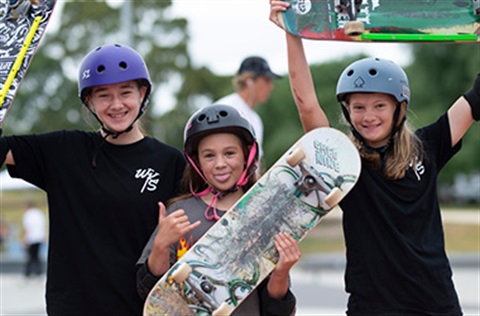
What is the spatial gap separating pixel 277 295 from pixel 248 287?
15 centimetres

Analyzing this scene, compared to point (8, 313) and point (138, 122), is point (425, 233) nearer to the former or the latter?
point (138, 122)

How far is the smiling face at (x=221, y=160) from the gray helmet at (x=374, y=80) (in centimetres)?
68

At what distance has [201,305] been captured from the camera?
3551 millimetres

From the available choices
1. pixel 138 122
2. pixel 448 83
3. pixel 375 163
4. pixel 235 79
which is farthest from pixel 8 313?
pixel 448 83

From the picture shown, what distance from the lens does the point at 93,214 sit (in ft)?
12.1

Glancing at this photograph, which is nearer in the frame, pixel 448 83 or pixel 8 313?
pixel 8 313

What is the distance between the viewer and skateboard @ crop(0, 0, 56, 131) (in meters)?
3.85

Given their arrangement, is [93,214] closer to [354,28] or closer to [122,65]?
[122,65]

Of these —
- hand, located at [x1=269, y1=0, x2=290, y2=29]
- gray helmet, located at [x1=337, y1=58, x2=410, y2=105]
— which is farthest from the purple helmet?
gray helmet, located at [x1=337, y1=58, x2=410, y2=105]

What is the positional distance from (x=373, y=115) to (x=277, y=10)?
0.75 metres

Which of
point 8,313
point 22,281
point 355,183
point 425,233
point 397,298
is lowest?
point 22,281

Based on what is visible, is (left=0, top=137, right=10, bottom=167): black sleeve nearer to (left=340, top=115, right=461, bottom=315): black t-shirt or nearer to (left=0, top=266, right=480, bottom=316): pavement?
(left=340, top=115, right=461, bottom=315): black t-shirt

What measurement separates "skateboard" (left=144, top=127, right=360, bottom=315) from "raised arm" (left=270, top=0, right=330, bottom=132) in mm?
82

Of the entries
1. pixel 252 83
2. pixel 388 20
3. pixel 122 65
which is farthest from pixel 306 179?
pixel 252 83
